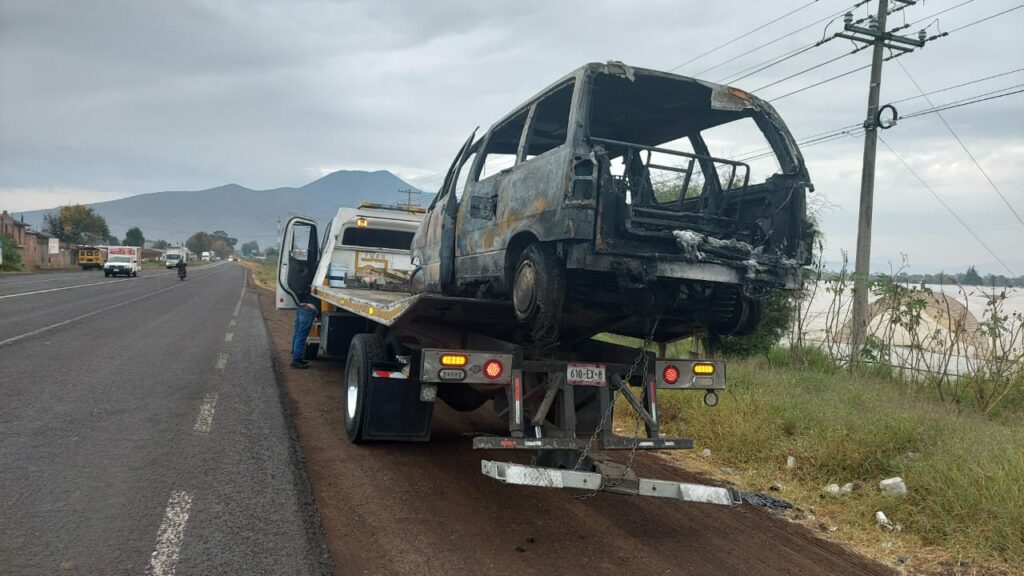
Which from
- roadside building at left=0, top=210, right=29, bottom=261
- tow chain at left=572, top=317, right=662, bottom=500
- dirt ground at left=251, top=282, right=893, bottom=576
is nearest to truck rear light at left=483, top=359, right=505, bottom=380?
tow chain at left=572, top=317, right=662, bottom=500

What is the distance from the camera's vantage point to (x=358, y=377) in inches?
266

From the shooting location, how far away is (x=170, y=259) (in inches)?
3265

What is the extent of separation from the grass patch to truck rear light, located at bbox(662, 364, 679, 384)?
55.5 inches

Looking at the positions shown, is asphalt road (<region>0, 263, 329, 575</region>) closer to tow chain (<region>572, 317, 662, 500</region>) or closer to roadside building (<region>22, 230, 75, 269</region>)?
tow chain (<region>572, 317, 662, 500</region>)

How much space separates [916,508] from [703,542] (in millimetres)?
1787

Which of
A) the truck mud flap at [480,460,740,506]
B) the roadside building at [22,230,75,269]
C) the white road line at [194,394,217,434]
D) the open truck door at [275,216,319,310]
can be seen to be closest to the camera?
the truck mud flap at [480,460,740,506]

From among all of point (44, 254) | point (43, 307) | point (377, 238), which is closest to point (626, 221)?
point (377, 238)

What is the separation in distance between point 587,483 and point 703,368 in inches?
69.0

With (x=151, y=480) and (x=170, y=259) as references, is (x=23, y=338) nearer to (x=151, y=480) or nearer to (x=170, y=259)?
(x=151, y=480)

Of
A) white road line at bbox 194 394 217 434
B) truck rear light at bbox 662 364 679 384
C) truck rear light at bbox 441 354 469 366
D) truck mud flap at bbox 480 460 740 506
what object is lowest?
white road line at bbox 194 394 217 434

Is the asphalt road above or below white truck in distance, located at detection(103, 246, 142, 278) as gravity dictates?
below

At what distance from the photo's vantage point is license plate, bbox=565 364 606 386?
16.6ft

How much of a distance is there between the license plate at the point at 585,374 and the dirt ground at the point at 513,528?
0.97m

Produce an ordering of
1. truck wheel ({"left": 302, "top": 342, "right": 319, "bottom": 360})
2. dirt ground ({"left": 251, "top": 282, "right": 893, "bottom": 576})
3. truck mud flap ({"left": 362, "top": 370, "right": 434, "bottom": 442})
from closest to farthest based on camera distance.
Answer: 1. dirt ground ({"left": 251, "top": 282, "right": 893, "bottom": 576})
2. truck mud flap ({"left": 362, "top": 370, "right": 434, "bottom": 442})
3. truck wheel ({"left": 302, "top": 342, "right": 319, "bottom": 360})
